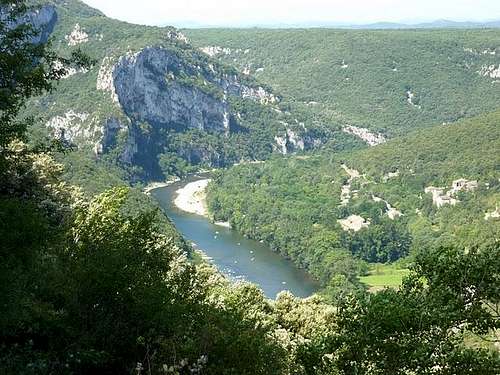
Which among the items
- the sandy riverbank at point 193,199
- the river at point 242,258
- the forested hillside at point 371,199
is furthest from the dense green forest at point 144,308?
the sandy riverbank at point 193,199

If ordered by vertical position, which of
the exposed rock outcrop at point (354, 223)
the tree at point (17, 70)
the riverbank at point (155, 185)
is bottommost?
the riverbank at point (155, 185)

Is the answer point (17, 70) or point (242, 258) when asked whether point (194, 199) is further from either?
point (17, 70)

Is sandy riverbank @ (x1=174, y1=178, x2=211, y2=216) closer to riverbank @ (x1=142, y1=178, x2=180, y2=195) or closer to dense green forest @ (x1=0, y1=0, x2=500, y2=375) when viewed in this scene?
riverbank @ (x1=142, y1=178, x2=180, y2=195)

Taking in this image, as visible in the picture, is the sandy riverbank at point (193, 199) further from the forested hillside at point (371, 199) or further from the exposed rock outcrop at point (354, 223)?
the exposed rock outcrop at point (354, 223)

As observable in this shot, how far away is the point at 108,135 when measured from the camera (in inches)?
7608

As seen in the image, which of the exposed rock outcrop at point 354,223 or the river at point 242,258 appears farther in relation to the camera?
the exposed rock outcrop at point 354,223

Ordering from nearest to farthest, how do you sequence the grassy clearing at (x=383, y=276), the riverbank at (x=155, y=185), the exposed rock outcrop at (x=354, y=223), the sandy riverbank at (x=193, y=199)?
1. the grassy clearing at (x=383, y=276)
2. the exposed rock outcrop at (x=354, y=223)
3. the sandy riverbank at (x=193, y=199)
4. the riverbank at (x=155, y=185)

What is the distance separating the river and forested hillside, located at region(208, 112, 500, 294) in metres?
3.00

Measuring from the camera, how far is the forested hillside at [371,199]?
4486 inches

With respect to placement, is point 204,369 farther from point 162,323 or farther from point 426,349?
point 426,349

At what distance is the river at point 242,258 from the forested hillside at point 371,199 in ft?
9.85

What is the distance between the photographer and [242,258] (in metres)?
105

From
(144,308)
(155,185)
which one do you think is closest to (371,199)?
(155,185)

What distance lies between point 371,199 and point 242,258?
170 feet
